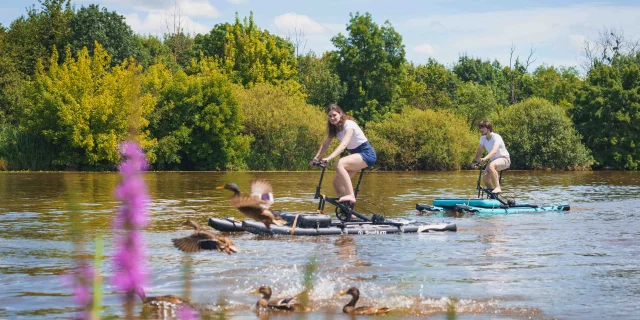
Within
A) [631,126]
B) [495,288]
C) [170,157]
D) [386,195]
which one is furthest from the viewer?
[631,126]

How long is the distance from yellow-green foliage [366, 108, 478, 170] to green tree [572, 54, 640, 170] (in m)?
12.1

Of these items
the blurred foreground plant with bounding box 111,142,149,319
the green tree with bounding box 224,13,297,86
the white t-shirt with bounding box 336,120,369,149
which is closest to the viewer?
the blurred foreground plant with bounding box 111,142,149,319

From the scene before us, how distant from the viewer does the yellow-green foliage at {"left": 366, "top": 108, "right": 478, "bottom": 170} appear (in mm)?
59531

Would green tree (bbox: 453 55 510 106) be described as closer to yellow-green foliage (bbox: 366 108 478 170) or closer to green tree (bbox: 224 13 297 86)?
green tree (bbox: 224 13 297 86)

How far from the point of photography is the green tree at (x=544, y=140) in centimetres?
6269

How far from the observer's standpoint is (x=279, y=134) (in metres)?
56.4

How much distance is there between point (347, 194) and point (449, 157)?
46.5m

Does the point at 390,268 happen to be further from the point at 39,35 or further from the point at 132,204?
the point at 39,35

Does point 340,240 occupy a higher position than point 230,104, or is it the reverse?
point 230,104

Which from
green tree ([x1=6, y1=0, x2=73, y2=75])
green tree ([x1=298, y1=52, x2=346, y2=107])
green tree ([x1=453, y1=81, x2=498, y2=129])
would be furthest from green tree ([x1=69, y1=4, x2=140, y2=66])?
green tree ([x1=453, y1=81, x2=498, y2=129])

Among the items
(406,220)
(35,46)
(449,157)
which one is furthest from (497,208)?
(35,46)

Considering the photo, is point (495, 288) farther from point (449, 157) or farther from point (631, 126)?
point (631, 126)

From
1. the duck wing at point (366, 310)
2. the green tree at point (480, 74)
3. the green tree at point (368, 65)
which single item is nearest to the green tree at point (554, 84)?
the green tree at point (480, 74)

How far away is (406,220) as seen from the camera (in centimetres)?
1510
